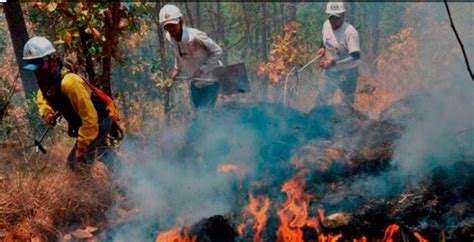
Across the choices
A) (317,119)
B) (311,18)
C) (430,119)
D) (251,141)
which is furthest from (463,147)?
(311,18)

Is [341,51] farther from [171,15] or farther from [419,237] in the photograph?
[419,237]

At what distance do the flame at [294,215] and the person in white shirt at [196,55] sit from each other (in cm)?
245

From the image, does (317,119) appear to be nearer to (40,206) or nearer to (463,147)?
(463,147)

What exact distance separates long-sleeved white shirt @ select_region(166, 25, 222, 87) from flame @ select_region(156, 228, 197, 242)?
2631mm

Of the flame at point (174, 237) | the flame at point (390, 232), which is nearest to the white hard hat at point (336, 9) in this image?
the flame at point (390, 232)

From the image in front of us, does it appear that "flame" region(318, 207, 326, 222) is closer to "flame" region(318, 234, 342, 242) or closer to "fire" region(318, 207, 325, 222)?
"fire" region(318, 207, 325, 222)

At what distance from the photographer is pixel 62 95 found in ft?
14.1

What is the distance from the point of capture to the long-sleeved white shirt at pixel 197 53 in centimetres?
594

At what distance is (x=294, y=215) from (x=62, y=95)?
2.45 m

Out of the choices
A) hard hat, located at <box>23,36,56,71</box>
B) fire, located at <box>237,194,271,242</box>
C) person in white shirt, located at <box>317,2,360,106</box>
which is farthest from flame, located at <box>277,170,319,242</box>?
person in white shirt, located at <box>317,2,360,106</box>

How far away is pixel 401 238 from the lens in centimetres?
362

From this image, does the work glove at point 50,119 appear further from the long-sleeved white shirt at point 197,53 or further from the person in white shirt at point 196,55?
the long-sleeved white shirt at point 197,53

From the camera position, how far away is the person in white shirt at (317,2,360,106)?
668 cm

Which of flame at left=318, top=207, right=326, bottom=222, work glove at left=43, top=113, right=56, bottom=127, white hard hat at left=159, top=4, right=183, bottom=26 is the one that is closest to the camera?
flame at left=318, top=207, right=326, bottom=222
